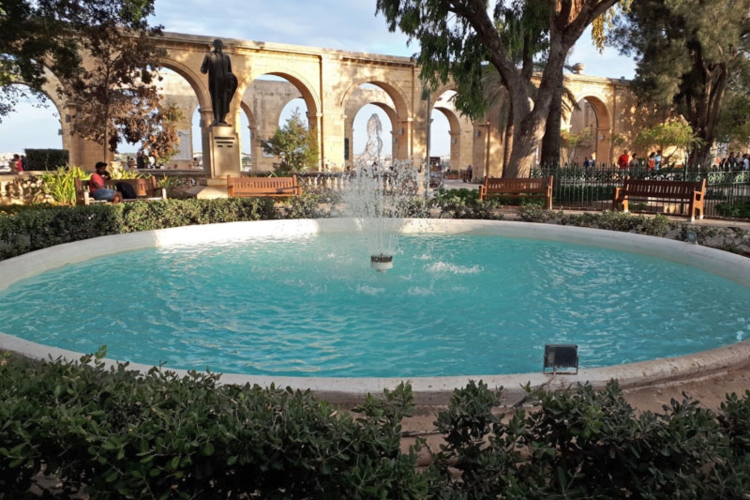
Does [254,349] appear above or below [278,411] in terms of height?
below

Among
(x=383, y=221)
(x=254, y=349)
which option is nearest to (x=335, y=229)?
(x=383, y=221)

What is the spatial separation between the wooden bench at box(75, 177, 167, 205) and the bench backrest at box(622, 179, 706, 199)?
9.60 metres

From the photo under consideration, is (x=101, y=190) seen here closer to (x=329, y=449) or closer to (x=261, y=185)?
(x=261, y=185)

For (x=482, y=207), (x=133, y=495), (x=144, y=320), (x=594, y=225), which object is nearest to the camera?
(x=133, y=495)

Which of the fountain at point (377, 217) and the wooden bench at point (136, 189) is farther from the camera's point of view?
the wooden bench at point (136, 189)

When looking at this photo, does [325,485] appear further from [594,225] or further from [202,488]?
[594,225]

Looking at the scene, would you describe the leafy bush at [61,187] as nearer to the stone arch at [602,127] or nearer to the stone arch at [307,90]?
the stone arch at [307,90]

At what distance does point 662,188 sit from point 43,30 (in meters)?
13.7

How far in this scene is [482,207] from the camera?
10.4 meters

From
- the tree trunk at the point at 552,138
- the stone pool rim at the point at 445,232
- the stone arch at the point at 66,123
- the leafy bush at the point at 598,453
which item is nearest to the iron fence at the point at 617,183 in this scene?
the tree trunk at the point at 552,138

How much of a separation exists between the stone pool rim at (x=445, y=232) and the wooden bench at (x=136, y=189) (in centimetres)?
303

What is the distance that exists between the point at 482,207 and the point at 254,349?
7195 mm

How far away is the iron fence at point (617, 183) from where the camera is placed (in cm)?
1257

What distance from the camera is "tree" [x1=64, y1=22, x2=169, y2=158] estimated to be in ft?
48.0
